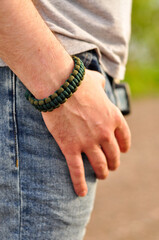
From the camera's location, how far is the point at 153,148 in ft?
15.6

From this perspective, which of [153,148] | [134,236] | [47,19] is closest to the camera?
[47,19]

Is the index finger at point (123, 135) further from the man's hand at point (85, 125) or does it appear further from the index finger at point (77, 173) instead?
the index finger at point (77, 173)

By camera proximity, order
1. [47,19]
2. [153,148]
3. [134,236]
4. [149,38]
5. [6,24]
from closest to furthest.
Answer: [6,24] < [47,19] < [134,236] < [153,148] < [149,38]

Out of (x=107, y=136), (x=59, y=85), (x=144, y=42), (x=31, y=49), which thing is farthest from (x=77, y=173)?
(x=144, y=42)

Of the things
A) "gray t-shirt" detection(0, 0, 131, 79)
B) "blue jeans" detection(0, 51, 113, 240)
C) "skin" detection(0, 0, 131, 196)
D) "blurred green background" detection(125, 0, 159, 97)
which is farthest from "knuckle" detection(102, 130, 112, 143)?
"blurred green background" detection(125, 0, 159, 97)

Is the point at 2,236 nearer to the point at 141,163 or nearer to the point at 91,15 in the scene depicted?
the point at 91,15

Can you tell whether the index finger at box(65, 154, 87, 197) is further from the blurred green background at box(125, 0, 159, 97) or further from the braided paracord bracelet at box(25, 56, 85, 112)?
the blurred green background at box(125, 0, 159, 97)

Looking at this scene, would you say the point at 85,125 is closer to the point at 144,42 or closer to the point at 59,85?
the point at 59,85

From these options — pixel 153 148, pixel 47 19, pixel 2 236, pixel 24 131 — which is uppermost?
pixel 47 19

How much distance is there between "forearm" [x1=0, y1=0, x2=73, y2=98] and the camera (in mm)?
840

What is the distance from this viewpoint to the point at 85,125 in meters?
0.92

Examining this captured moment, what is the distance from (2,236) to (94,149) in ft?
1.15

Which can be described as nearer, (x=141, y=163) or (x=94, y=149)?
(x=94, y=149)

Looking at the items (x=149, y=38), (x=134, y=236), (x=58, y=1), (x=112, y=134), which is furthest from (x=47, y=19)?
(x=149, y=38)
